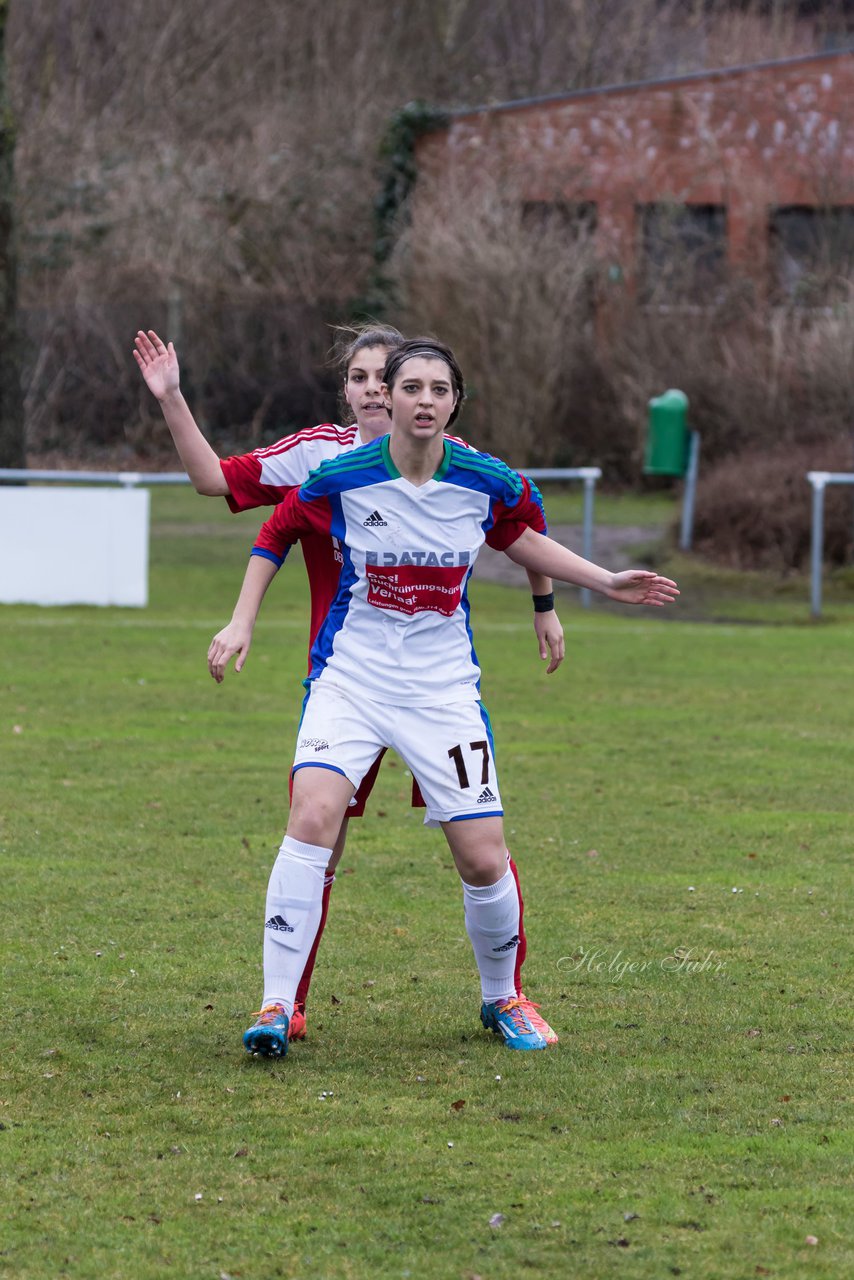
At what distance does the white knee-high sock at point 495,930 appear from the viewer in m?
5.11

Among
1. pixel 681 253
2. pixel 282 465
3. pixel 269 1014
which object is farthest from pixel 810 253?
pixel 269 1014

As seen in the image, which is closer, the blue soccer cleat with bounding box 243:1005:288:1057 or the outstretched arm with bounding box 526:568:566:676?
the blue soccer cleat with bounding box 243:1005:288:1057

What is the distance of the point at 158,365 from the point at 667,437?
16.7 meters

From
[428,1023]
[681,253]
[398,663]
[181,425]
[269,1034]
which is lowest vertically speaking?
[428,1023]

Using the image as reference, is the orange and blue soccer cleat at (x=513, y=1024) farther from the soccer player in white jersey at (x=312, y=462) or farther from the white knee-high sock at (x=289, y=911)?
the white knee-high sock at (x=289, y=911)

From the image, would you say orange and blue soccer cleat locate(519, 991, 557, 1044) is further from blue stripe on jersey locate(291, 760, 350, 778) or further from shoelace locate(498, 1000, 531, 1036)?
blue stripe on jersey locate(291, 760, 350, 778)

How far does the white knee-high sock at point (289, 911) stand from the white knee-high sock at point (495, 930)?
419 mm

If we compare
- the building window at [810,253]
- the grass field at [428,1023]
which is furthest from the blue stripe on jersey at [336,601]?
the building window at [810,253]

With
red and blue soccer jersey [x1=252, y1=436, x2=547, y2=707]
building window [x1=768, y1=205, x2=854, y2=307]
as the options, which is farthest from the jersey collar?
building window [x1=768, y1=205, x2=854, y2=307]

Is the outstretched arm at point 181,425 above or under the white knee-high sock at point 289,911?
above

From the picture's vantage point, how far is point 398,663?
5062 millimetres

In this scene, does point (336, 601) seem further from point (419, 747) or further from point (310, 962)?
point (310, 962)

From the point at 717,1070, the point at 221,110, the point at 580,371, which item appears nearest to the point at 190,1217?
the point at 717,1070

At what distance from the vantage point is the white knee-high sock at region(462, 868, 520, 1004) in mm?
5113
